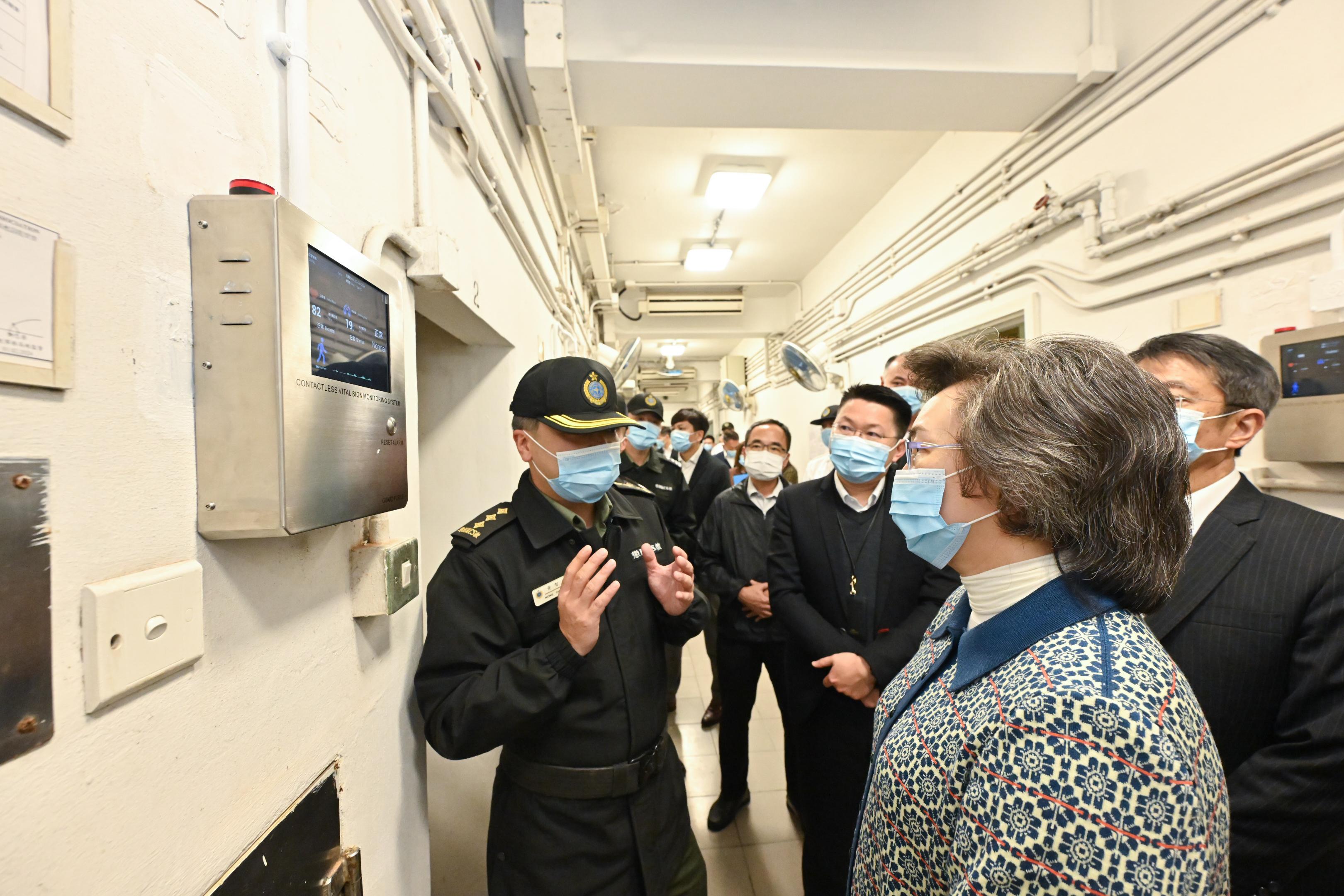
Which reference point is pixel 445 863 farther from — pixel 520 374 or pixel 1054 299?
pixel 1054 299

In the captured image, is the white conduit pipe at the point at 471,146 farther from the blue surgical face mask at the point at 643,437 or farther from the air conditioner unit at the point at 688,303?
the air conditioner unit at the point at 688,303

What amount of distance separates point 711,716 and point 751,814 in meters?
0.79

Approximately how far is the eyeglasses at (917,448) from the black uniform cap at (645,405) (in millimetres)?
2891

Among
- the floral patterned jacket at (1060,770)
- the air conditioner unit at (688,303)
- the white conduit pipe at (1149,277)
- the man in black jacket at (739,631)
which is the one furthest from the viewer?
the air conditioner unit at (688,303)

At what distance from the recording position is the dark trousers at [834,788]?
1.67 m

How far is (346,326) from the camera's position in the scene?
0.81 metres

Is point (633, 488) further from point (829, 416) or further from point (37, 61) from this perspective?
point (829, 416)

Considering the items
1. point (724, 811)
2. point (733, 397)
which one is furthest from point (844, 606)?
point (733, 397)

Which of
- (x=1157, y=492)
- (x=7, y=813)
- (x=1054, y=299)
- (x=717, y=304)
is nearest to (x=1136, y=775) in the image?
(x=1157, y=492)

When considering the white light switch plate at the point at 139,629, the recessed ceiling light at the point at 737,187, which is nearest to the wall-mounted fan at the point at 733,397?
the recessed ceiling light at the point at 737,187

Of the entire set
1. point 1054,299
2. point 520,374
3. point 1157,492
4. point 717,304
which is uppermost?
point 717,304

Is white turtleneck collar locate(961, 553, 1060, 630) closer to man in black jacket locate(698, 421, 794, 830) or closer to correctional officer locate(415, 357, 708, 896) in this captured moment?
correctional officer locate(415, 357, 708, 896)

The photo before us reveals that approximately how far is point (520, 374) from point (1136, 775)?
2.30 m

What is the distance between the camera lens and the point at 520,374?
2.43m
